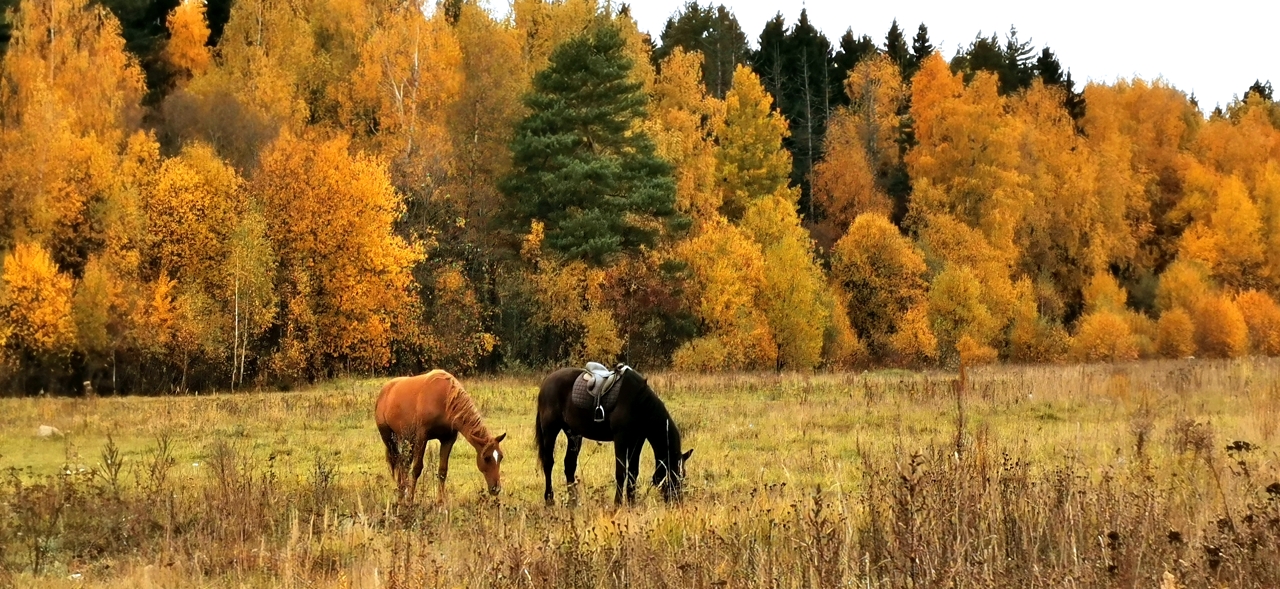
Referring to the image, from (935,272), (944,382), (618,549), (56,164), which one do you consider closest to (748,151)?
(935,272)

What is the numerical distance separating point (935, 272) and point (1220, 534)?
37.6 m

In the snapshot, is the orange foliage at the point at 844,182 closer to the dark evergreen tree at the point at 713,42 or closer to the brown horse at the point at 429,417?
the dark evergreen tree at the point at 713,42

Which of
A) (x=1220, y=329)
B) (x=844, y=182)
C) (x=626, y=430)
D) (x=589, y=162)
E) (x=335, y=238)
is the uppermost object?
(x=844, y=182)

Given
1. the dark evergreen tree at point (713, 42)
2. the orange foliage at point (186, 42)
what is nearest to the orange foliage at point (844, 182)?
the dark evergreen tree at point (713, 42)

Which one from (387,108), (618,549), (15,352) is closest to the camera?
(618,549)

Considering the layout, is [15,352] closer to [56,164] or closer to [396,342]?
[56,164]

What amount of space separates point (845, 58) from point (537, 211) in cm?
3144

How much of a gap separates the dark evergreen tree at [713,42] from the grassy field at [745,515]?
43.2 m

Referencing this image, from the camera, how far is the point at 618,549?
17.2 ft

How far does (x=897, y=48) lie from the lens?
2203 inches

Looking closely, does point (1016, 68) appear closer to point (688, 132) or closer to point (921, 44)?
point (921, 44)

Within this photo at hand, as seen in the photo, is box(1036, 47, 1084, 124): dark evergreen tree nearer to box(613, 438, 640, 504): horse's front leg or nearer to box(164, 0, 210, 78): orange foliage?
box(164, 0, 210, 78): orange foliage

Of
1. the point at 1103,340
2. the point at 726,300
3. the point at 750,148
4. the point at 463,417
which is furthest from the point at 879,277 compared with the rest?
the point at 463,417

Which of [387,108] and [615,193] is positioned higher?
[387,108]
